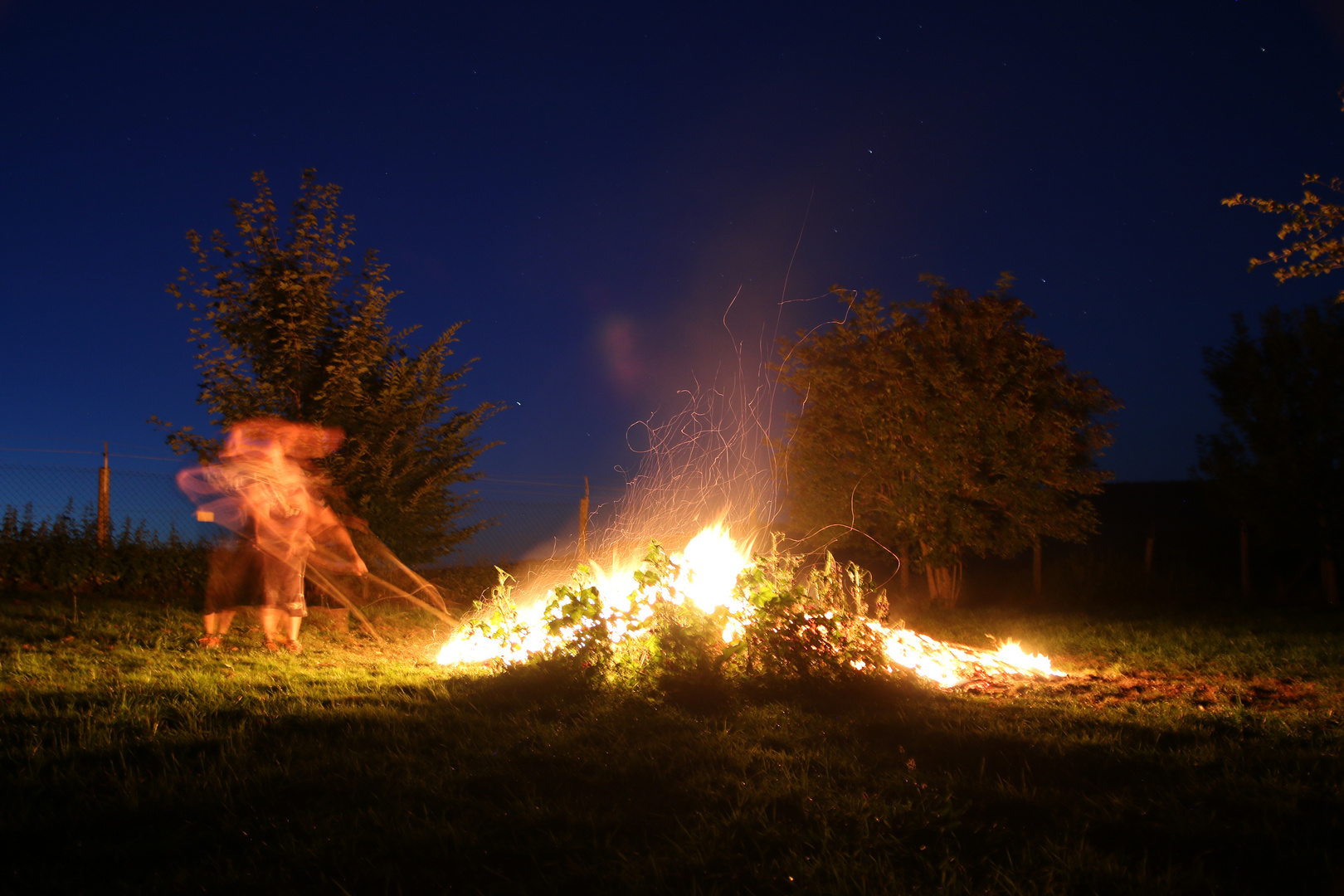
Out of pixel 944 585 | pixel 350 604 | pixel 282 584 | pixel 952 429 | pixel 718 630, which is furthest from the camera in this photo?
pixel 944 585

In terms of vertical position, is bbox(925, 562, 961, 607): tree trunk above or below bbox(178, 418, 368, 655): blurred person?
below

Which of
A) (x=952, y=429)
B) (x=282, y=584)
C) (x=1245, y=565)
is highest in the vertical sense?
(x=952, y=429)

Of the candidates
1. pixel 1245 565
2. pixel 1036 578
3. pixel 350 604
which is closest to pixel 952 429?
pixel 1036 578

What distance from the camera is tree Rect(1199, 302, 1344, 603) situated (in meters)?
13.2

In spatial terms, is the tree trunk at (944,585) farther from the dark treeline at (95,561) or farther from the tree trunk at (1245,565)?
the dark treeline at (95,561)

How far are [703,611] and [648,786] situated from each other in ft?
6.48

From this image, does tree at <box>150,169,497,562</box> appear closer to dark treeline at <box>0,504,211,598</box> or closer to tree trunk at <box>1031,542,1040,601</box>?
dark treeline at <box>0,504,211,598</box>

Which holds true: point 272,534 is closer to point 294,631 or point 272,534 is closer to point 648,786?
point 294,631

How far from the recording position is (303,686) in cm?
545

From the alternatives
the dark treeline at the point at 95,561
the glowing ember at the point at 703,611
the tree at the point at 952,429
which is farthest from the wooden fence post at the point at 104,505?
the tree at the point at 952,429

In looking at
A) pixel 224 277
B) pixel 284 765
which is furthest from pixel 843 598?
pixel 224 277

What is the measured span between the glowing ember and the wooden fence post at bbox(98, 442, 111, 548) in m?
6.30

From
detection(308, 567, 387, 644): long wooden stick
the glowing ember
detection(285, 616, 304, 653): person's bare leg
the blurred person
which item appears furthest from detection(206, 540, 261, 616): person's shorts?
the glowing ember

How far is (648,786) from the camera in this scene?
348cm
